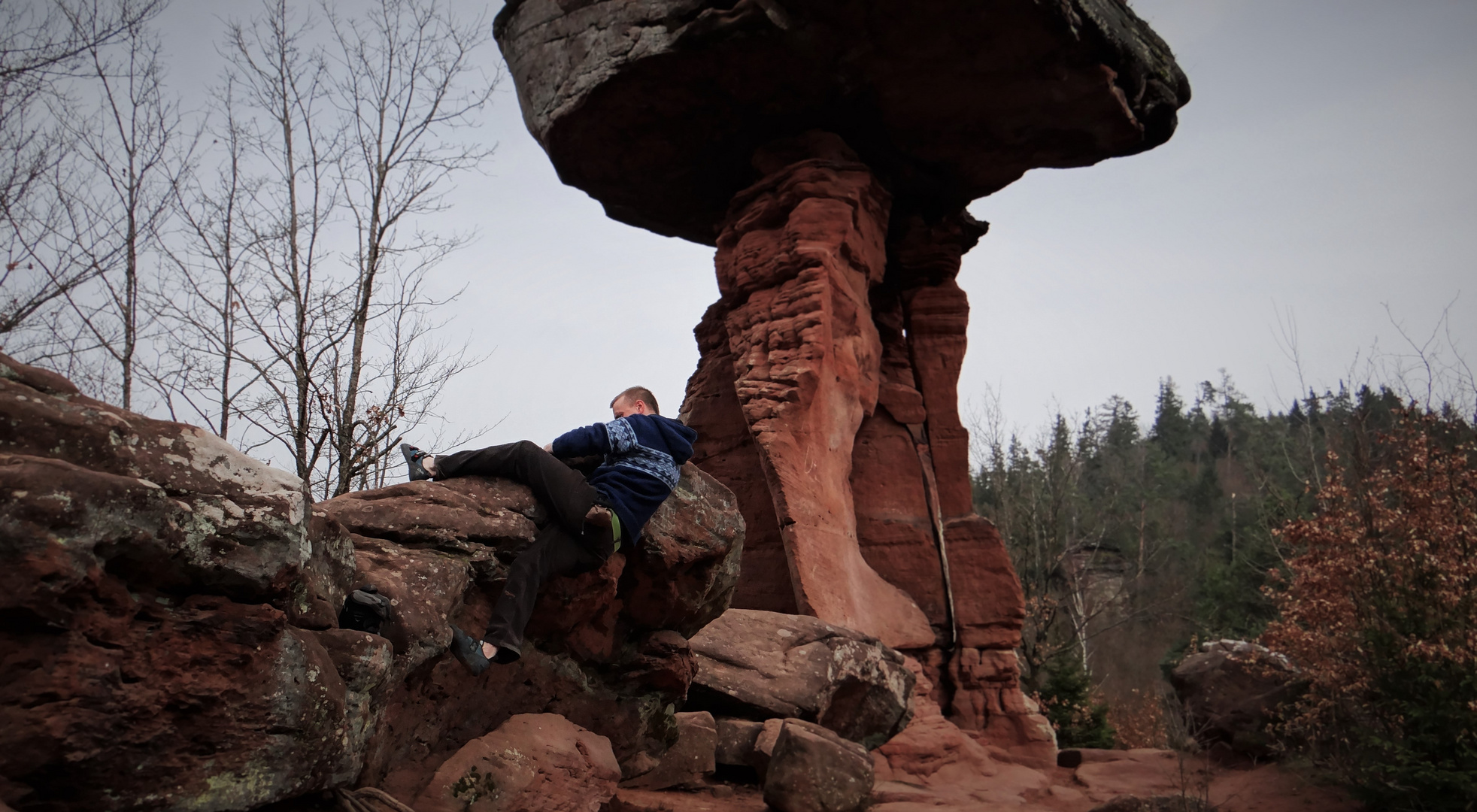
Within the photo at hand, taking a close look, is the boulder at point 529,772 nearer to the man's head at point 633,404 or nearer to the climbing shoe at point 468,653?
the climbing shoe at point 468,653

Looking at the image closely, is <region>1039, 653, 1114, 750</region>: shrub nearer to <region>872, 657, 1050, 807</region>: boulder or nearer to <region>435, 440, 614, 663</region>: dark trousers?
<region>872, 657, 1050, 807</region>: boulder

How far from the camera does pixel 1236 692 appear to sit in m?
10.7

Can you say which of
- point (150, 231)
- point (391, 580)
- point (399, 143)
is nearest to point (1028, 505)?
point (399, 143)

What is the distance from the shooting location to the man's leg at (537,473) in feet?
12.7

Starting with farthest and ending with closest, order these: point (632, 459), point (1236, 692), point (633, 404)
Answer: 1. point (1236, 692)
2. point (633, 404)
3. point (632, 459)

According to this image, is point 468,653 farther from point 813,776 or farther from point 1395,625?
point 1395,625

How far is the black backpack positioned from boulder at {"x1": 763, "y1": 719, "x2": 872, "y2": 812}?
2849 millimetres

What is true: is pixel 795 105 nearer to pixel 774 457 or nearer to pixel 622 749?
pixel 774 457

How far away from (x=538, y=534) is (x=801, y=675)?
3228 mm

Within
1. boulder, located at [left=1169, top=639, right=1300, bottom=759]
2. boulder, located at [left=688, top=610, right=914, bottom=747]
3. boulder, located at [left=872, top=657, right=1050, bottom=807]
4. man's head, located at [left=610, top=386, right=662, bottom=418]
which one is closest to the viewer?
man's head, located at [left=610, top=386, right=662, bottom=418]

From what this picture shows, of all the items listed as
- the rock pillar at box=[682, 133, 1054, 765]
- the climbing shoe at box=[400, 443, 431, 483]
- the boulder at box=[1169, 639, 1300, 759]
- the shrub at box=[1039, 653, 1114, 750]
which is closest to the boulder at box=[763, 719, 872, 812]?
the climbing shoe at box=[400, 443, 431, 483]

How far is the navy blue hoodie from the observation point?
159 inches

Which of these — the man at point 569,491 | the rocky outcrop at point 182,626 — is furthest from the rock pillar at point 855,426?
the rocky outcrop at point 182,626

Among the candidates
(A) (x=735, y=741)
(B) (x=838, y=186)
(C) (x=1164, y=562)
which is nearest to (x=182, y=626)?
(A) (x=735, y=741)
